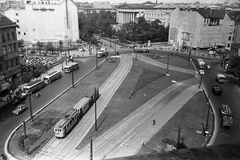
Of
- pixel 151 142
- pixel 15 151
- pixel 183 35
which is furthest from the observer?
pixel 183 35

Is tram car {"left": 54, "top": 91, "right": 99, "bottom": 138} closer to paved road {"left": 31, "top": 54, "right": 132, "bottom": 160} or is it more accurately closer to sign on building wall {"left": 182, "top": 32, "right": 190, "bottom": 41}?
paved road {"left": 31, "top": 54, "right": 132, "bottom": 160}

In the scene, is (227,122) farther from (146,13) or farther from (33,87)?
(146,13)

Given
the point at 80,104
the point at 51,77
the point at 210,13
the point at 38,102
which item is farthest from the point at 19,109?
the point at 210,13

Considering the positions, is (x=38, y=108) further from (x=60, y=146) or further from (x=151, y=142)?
(x=151, y=142)

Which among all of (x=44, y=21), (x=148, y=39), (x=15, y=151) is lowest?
(x=15, y=151)

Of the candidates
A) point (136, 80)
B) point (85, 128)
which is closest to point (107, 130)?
point (85, 128)

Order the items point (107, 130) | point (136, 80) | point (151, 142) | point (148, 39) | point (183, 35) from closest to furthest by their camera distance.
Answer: point (151, 142) → point (107, 130) → point (136, 80) → point (183, 35) → point (148, 39)
